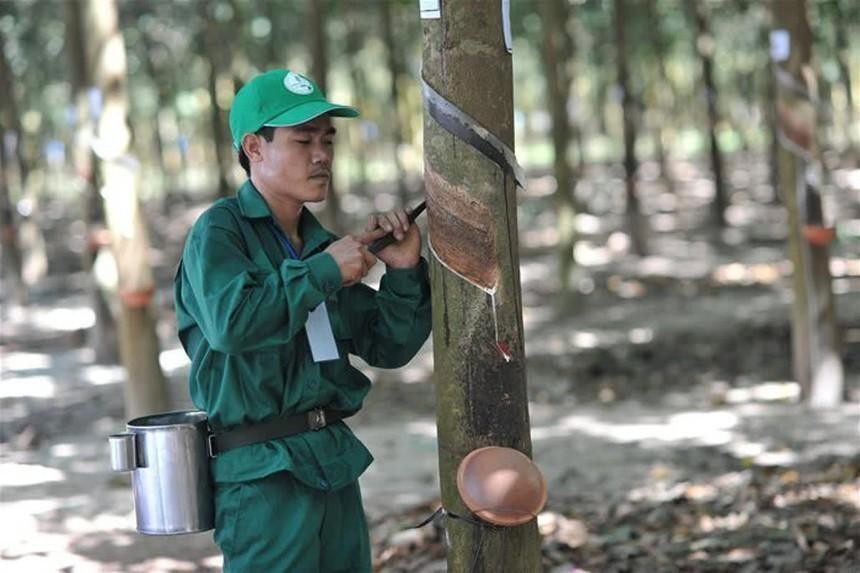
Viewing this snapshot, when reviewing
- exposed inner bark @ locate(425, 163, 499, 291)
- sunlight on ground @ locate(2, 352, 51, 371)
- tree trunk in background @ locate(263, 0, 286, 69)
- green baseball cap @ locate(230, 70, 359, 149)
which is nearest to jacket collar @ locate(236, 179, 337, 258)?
green baseball cap @ locate(230, 70, 359, 149)

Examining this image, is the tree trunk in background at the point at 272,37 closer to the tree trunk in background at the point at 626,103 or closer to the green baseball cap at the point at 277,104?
the tree trunk in background at the point at 626,103

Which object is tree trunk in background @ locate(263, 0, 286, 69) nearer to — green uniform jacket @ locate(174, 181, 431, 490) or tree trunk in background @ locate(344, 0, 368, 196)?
tree trunk in background @ locate(344, 0, 368, 196)

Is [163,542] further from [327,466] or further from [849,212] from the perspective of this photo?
[849,212]

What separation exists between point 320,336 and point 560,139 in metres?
11.0

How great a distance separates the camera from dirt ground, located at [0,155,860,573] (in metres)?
5.64

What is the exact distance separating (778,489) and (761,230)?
14226 mm

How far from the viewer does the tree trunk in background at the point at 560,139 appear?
44.9ft

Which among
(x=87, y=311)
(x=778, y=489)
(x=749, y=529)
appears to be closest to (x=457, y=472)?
(x=749, y=529)

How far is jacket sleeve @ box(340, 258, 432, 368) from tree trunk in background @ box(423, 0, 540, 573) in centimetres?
16

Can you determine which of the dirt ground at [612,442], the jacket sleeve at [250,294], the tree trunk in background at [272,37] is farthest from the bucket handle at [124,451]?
the tree trunk in background at [272,37]

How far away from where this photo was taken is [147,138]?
159 feet

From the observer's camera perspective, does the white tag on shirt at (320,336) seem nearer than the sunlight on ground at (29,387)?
Yes

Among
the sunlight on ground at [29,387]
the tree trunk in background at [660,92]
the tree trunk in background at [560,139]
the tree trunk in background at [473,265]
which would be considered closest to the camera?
the tree trunk in background at [473,265]

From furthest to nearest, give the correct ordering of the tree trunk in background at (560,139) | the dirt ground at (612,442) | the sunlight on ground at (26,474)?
the tree trunk in background at (560,139) → the sunlight on ground at (26,474) → the dirt ground at (612,442)
